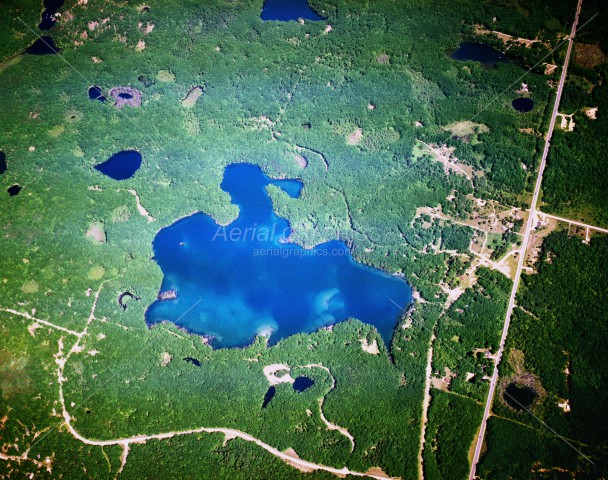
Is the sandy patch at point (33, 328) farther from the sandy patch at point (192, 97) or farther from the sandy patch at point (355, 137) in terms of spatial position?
the sandy patch at point (355, 137)

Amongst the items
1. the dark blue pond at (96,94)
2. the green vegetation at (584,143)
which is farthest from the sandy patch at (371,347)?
the dark blue pond at (96,94)

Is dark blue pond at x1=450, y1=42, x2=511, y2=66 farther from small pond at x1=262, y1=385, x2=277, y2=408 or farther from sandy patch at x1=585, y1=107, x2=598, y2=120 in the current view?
small pond at x1=262, y1=385, x2=277, y2=408

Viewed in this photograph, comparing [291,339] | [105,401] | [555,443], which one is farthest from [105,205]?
[555,443]

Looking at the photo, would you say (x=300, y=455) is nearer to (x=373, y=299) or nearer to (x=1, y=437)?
(x=373, y=299)

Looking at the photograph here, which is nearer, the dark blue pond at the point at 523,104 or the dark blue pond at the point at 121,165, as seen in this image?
the dark blue pond at the point at 121,165

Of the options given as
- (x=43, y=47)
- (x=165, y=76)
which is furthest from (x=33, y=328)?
(x=43, y=47)

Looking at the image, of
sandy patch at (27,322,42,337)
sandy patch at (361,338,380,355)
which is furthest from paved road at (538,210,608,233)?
sandy patch at (27,322,42,337)
